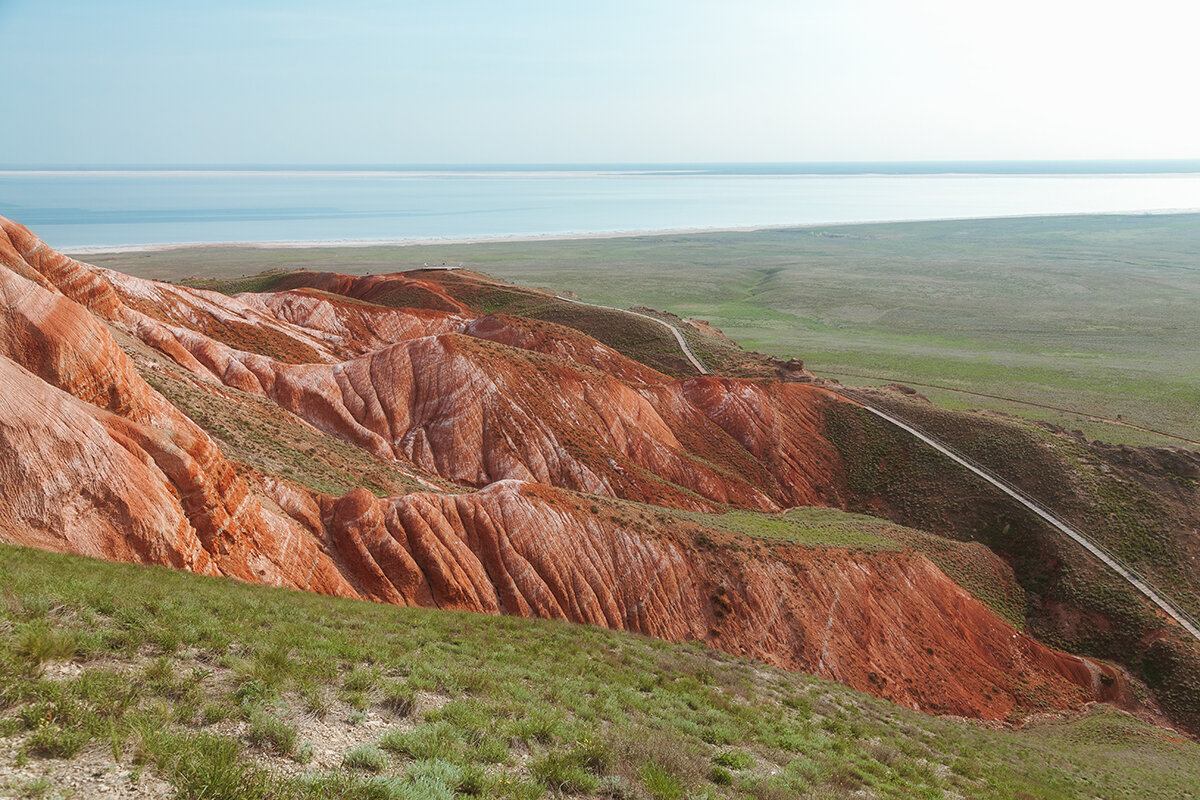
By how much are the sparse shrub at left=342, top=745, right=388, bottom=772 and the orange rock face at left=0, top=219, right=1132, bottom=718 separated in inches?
458

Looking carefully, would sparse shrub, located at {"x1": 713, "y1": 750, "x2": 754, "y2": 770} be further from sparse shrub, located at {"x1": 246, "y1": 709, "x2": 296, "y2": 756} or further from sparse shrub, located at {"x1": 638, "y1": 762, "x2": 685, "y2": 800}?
sparse shrub, located at {"x1": 246, "y1": 709, "x2": 296, "y2": 756}

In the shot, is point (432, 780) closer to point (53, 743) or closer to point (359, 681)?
point (359, 681)

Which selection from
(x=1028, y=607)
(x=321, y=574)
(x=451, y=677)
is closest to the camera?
(x=451, y=677)

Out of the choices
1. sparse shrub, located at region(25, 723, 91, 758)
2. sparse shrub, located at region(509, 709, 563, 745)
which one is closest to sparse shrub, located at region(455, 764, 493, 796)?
sparse shrub, located at region(509, 709, 563, 745)

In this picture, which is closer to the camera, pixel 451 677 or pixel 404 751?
pixel 404 751

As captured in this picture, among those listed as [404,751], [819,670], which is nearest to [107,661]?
[404,751]

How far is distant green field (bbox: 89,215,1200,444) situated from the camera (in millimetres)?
81250

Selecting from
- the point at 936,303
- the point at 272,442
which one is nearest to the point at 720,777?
the point at 272,442

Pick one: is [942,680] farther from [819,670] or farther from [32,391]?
[32,391]

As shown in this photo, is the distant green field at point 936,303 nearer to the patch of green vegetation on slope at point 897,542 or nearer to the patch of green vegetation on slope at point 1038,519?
the patch of green vegetation on slope at point 1038,519

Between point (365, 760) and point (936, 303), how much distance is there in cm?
14470

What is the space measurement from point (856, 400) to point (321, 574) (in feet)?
162

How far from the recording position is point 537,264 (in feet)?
539

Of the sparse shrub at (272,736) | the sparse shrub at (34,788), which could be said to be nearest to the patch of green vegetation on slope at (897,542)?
the sparse shrub at (272,736)
